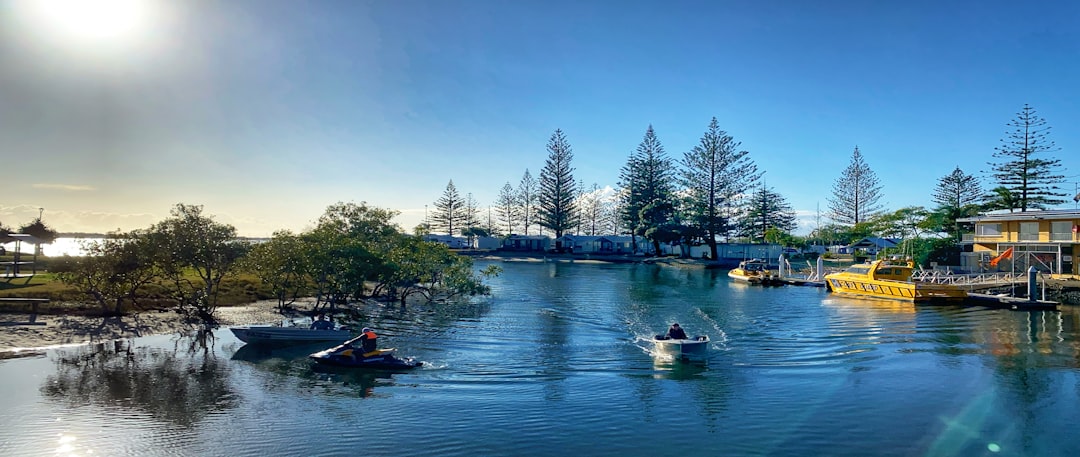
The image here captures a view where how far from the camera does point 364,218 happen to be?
3262cm

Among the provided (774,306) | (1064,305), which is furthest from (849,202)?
(774,306)

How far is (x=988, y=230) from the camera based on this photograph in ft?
125

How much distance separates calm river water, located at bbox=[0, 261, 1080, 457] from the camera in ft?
36.1

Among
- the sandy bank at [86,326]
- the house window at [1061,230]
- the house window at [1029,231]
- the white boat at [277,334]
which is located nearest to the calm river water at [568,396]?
the white boat at [277,334]

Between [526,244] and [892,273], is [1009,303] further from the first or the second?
[526,244]

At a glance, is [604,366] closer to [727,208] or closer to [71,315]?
[71,315]

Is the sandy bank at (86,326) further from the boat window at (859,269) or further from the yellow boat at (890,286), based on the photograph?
the boat window at (859,269)

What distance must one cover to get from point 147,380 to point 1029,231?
138ft

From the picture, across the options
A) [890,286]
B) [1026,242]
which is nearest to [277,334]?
[890,286]

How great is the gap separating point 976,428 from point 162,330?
2222cm

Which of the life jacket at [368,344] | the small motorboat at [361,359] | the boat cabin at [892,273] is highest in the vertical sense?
the boat cabin at [892,273]

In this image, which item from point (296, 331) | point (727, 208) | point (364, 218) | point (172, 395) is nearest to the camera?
point (172, 395)

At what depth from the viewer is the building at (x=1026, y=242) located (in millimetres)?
33750

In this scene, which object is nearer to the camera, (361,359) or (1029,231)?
(361,359)
